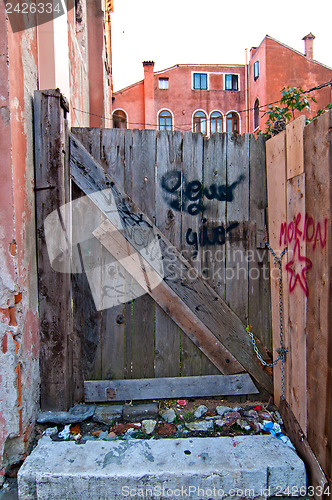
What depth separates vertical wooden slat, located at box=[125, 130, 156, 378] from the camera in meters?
2.37

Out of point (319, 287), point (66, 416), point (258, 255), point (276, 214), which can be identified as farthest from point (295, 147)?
point (66, 416)

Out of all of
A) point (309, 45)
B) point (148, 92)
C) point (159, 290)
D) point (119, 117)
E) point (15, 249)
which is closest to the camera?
point (15, 249)

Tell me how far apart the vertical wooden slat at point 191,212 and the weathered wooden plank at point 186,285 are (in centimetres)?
12

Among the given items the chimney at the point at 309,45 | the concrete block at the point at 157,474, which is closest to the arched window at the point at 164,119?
the chimney at the point at 309,45

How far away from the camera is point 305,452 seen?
1.92 m

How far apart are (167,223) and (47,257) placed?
888 mm

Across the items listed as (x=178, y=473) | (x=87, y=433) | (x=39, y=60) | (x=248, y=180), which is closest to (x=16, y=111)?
(x=39, y=60)

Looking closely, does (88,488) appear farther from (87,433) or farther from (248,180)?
(248,180)

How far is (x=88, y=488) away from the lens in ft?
5.79

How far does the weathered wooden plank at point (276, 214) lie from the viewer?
226 centimetres

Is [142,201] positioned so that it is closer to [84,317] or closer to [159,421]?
[84,317]

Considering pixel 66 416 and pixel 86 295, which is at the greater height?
pixel 86 295

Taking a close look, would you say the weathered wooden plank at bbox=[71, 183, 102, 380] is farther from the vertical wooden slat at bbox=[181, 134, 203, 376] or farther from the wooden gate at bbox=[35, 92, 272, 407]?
the vertical wooden slat at bbox=[181, 134, 203, 376]

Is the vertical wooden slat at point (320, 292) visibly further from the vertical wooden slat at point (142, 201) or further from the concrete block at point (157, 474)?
the vertical wooden slat at point (142, 201)
